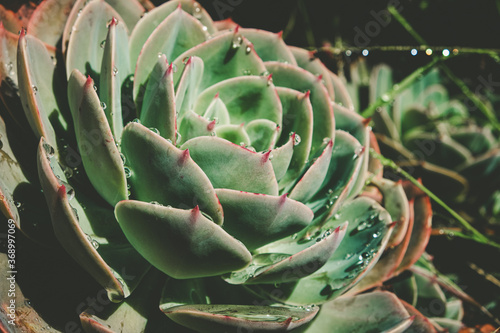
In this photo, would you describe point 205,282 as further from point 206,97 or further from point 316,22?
point 316,22

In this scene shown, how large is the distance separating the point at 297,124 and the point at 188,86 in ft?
0.95

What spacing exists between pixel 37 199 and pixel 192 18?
0.57 metres

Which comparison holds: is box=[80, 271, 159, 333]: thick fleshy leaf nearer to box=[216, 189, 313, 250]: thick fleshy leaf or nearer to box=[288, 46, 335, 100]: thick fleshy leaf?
box=[216, 189, 313, 250]: thick fleshy leaf

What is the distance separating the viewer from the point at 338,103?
1.25m

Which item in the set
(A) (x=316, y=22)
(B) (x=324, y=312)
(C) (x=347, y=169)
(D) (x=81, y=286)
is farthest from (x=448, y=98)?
(D) (x=81, y=286)

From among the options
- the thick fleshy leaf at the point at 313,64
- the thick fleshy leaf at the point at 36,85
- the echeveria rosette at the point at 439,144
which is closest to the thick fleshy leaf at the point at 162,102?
the thick fleshy leaf at the point at 36,85

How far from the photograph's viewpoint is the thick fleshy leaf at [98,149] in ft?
2.63

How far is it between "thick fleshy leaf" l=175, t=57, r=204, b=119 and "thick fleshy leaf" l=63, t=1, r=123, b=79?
0.22m

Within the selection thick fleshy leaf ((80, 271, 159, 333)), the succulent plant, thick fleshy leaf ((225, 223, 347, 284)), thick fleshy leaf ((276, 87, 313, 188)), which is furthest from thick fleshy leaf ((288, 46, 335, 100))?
thick fleshy leaf ((80, 271, 159, 333))

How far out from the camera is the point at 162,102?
0.87 metres

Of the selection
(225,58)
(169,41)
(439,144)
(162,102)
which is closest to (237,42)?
(225,58)

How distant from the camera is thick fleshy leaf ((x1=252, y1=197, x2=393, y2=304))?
0.97 meters

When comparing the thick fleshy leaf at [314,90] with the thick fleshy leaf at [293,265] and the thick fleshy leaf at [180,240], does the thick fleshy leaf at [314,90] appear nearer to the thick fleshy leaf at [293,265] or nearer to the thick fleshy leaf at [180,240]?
the thick fleshy leaf at [293,265]

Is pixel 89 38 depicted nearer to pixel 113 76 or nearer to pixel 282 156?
pixel 113 76
